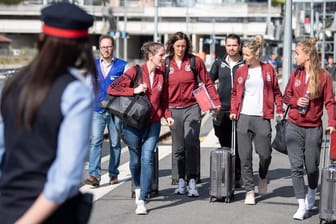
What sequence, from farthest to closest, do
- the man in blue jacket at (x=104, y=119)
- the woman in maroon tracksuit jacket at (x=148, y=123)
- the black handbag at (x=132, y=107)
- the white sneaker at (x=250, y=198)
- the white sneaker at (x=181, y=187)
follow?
the man in blue jacket at (x=104, y=119)
the white sneaker at (x=181, y=187)
the white sneaker at (x=250, y=198)
the woman in maroon tracksuit jacket at (x=148, y=123)
the black handbag at (x=132, y=107)

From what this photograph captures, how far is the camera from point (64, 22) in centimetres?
299

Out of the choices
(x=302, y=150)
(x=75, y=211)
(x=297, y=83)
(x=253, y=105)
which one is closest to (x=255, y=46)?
(x=253, y=105)

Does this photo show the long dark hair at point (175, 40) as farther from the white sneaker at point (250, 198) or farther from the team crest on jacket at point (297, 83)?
the white sneaker at point (250, 198)

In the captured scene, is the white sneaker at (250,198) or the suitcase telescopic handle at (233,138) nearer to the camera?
the white sneaker at (250,198)

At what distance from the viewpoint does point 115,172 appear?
9703 mm

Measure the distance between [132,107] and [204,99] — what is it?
1.12 metres

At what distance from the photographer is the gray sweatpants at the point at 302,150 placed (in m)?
7.75

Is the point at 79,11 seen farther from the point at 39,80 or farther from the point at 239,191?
the point at 239,191

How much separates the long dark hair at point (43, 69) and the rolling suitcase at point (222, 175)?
5774 mm

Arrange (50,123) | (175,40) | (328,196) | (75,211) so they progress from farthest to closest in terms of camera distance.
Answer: (175,40) < (328,196) < (75,211) < (50,123)

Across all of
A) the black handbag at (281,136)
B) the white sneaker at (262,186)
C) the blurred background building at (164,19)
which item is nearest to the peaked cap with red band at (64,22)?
the black handbag at (281,136)

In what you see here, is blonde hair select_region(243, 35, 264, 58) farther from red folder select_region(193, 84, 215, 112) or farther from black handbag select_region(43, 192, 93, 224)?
black handbag select_region(43, 192, 93, 224)

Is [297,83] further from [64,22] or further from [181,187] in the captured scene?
[64,22]

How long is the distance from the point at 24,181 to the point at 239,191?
22.3 ft
